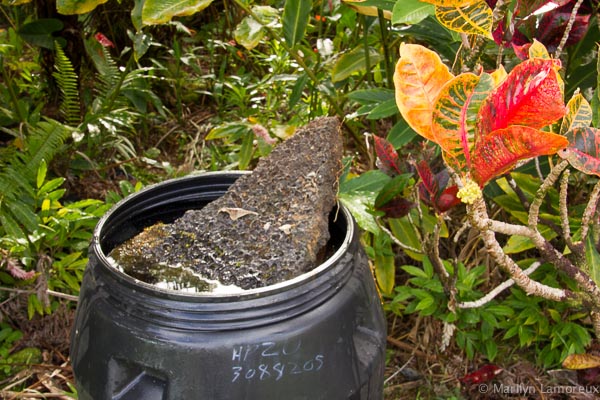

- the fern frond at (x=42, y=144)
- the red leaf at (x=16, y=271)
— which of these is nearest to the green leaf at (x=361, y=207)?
the red leaf at (x=16, y=271)

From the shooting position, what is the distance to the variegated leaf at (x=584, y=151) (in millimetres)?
1107

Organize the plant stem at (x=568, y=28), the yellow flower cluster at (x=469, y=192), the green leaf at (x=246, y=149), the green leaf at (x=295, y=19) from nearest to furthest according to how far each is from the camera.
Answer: the yellow flower cluster at (x=469, y=192)
the plant stem at (x=568, y=28)
the green leaf at (x=295, y=19)
the green leaf at (x=246, y=149)

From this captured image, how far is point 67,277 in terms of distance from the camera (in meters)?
2.04

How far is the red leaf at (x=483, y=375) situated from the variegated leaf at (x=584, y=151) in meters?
0.95

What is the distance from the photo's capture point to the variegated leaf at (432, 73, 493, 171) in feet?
3.34

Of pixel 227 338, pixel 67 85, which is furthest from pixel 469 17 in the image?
pixel 67 85

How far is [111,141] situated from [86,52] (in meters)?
0.43

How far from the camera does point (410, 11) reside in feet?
4.18

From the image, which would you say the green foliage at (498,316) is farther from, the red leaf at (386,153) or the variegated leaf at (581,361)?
the red leaf at (386,153)

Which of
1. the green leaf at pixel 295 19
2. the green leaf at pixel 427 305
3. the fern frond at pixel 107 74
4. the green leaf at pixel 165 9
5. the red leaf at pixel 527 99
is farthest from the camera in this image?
the fern frond at pixel 107 74

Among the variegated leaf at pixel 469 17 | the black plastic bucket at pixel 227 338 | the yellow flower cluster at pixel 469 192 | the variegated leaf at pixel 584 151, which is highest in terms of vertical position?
the variegated leaf at pixel 469 17

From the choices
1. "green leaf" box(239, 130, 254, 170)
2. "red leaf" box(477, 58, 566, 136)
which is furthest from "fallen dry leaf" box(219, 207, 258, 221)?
"green leaf" box(239, 130, 254, 170)

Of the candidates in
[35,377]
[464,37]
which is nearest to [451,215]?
[464,37]

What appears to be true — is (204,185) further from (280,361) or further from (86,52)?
(86,52)
